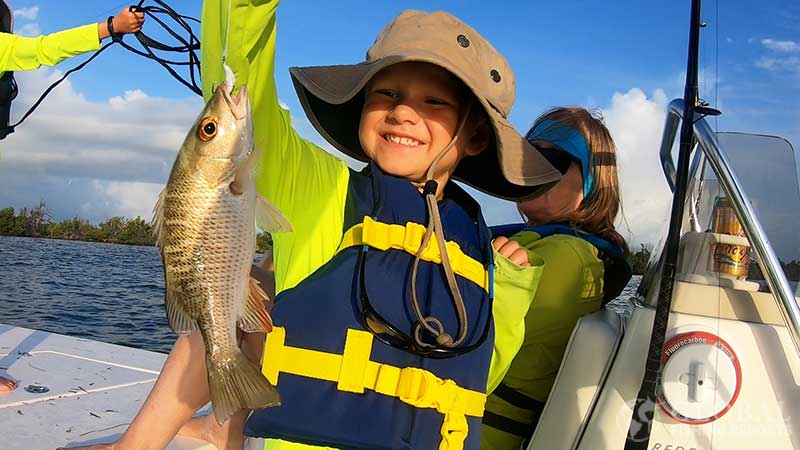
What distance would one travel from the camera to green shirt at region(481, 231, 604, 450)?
2.54 metres

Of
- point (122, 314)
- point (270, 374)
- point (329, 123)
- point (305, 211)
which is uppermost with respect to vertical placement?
point (329, 123)

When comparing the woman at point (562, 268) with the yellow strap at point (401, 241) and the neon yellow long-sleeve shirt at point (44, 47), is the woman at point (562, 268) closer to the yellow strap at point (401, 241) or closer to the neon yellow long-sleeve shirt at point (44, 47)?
the yellow strap at point (401, 241)

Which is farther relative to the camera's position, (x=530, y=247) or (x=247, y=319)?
(x=530, y=247)

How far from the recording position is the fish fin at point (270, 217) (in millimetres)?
1617

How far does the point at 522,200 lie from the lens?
2791 millimetres

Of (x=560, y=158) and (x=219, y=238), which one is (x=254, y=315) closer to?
(x=219, y=238)

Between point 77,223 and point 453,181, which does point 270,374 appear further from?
point 77,223

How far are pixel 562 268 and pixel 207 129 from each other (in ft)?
4.91

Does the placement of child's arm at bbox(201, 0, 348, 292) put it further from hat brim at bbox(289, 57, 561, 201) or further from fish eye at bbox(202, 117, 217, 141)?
hat brim at bbox(289, 57, 561, 201)

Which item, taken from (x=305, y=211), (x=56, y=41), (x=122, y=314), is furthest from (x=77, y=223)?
(x=305, y=211)

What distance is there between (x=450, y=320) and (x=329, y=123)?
919 millimetres

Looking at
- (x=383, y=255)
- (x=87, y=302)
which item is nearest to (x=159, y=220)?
(x=383, y=255)

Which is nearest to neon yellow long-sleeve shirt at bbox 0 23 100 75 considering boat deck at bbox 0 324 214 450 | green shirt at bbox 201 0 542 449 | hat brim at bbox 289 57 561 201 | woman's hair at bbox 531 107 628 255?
boat deck at bbox 0 324 214 450

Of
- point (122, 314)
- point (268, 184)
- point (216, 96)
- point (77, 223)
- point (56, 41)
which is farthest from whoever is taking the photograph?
point (77, 223)
